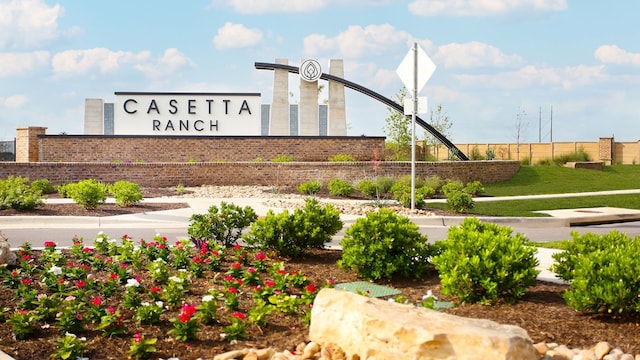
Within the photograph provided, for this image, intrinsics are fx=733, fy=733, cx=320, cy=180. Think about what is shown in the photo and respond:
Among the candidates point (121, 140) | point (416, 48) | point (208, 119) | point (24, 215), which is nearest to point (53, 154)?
point (121, 140)

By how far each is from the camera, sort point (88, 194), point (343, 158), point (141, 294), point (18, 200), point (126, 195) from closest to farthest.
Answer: point (141, 294) → point (18, 200) → point (88, 194) → point (126, 195) → point (343, 158)

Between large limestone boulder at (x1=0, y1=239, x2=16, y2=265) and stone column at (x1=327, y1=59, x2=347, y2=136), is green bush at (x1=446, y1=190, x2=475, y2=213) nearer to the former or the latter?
large limestone boulder at (x1=0, y1=239, x2=16, y2=265)

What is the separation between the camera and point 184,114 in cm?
3681

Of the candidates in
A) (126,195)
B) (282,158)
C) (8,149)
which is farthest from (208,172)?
(8,149)

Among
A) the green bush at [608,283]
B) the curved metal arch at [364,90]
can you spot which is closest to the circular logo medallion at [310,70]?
the curved metal arch at [364,90]

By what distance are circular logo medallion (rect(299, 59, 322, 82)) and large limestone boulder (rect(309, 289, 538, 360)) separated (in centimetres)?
3220

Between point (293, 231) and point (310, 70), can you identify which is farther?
point (310, 70)

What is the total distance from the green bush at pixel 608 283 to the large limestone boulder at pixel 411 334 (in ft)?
6.02

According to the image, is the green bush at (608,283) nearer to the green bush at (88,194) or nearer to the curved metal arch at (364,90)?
the green bush at (88,194)

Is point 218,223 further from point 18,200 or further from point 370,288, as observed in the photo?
point 18,200

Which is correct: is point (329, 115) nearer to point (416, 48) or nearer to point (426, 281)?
point (416, 48)

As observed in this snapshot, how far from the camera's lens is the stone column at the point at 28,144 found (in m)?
36.0

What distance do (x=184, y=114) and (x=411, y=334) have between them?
33.1 m

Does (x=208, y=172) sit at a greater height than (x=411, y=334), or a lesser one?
greater
